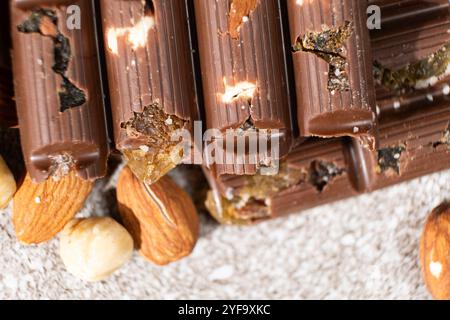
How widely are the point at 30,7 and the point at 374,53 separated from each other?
77 cm

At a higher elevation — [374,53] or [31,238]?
[374,53]

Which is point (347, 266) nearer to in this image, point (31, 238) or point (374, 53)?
point (374, 53)

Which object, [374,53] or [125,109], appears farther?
[374,53]

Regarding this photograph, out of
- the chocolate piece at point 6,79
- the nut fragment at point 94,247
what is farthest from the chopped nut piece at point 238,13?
the nut fragment at point 94,247

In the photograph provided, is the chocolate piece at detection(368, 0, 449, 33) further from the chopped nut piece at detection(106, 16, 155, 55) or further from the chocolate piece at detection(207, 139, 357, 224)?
the chopped nut piece at detection(106, 16, 155, 55)

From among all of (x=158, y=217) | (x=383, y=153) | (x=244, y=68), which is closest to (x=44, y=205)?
(x=158, y=217)

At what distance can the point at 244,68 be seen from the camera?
1289 millimetres

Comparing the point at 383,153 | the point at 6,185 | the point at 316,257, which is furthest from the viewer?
the point at 316,257

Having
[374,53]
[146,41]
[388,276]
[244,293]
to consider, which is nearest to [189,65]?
[146,41]

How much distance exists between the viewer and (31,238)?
59.0 inches

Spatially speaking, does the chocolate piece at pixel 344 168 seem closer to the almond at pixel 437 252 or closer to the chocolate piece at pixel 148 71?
the almond at pixel 437 252

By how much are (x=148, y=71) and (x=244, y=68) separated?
191 mm

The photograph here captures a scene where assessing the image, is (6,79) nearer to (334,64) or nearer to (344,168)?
(334,64)

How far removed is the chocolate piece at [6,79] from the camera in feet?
4.30
